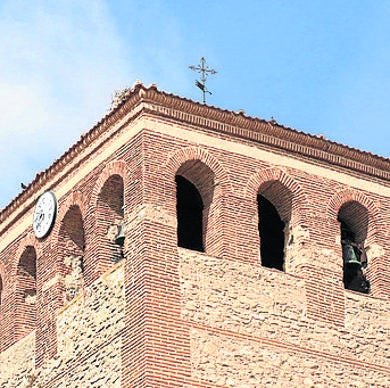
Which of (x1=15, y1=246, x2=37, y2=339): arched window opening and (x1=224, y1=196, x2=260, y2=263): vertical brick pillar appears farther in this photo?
(x1=15, y1=246, x2=37, y2=339): arched window opening

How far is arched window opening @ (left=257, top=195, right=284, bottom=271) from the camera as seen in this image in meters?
29.4

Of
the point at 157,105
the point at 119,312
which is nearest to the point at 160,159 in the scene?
the point at 157,105

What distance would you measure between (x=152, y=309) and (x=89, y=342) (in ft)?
6.19

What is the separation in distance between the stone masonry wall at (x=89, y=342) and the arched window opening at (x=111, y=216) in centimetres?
79

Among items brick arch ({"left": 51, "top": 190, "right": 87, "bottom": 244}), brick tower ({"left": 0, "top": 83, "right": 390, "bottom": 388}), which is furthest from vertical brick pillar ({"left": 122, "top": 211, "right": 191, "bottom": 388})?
brick arch ({"left": 51, "top": 190, "right": 87, "bottom": 244})

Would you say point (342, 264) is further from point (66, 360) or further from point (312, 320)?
point (66, 360)

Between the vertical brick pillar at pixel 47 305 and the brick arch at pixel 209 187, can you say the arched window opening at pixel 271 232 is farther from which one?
the vertical brick pillar at pixel 47 305

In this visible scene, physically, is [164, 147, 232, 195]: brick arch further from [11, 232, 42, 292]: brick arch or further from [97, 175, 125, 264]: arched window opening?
[11, 232, 42, 292]: brick arch

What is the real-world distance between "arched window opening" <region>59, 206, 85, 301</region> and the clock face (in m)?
0.36

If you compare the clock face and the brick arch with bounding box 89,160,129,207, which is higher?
the clock face

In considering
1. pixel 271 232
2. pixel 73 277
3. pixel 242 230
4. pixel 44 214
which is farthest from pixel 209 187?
pixel 44 214

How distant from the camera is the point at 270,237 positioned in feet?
97.0

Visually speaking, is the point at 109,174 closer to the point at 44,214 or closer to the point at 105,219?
the point at 105,219

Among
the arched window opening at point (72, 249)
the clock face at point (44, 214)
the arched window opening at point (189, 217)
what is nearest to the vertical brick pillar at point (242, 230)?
the arched window opening at point (189, 217)
